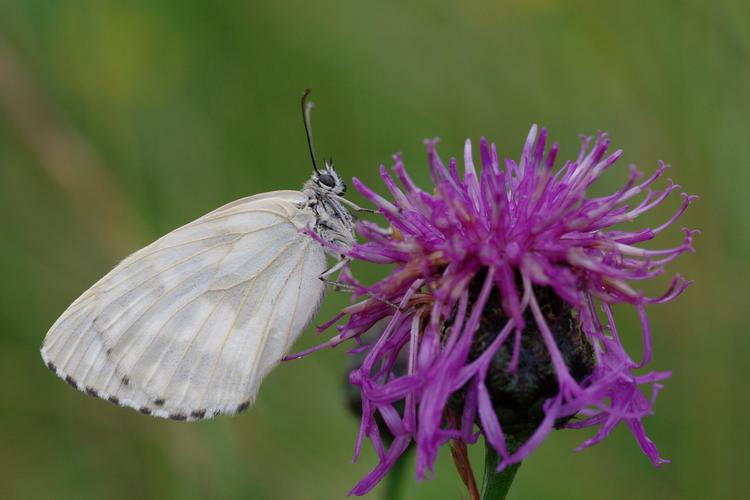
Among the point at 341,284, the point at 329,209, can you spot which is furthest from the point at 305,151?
Answer: the point at 341,284

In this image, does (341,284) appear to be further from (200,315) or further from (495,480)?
(495,480)

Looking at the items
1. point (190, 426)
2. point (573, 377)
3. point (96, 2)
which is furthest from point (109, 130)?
point (573, 377)

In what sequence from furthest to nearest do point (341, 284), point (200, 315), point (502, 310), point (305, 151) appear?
point (305, 151) → point (200, 315) → point (341, 284) → point (502, 310)

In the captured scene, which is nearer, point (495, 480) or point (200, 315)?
point (495, 480)

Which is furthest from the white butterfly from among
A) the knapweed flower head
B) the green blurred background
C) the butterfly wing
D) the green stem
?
the green blurred background

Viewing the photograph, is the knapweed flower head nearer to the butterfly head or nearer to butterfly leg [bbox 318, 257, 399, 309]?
butterfly leg [bbox 318, 257, 399, 309]

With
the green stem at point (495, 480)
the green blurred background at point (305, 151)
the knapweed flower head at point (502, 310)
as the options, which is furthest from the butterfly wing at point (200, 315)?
the green blurred background at point (305, 151)

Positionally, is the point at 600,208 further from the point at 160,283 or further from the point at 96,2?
the point at 96,2

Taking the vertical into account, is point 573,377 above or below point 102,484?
above
